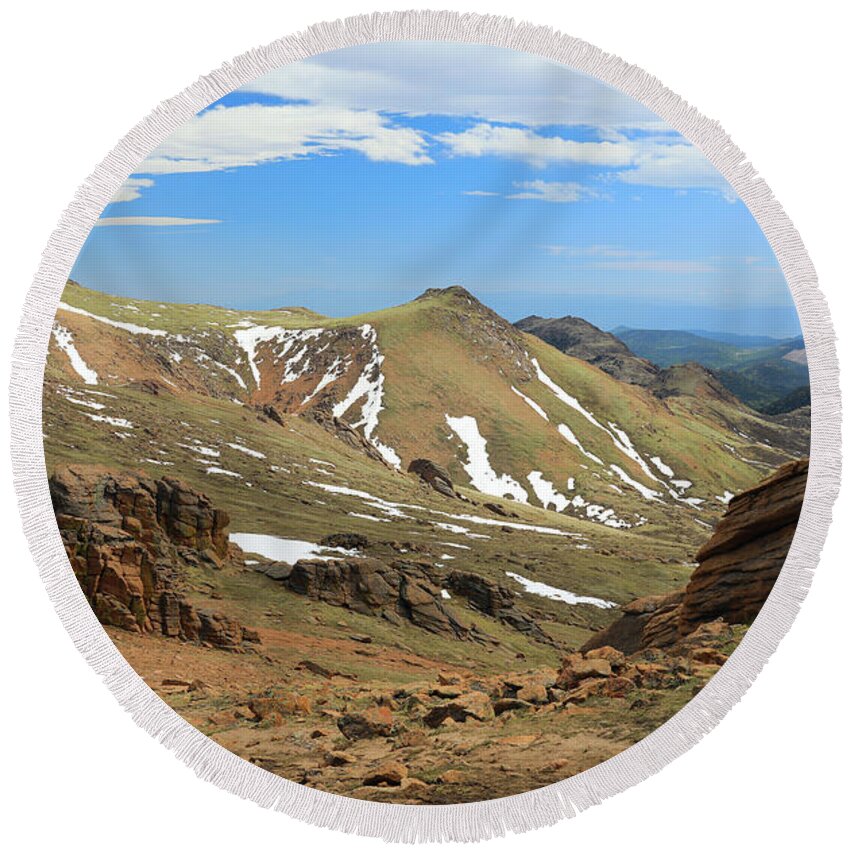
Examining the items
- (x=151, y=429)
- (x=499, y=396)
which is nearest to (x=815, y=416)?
(x=499, y=396)

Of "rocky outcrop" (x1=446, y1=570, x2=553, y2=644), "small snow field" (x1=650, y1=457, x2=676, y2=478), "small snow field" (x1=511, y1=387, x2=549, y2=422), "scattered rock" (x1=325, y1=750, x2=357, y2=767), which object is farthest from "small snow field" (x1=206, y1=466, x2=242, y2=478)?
"small snow field" (x1=650, y1=457, x2=676, y2=478)

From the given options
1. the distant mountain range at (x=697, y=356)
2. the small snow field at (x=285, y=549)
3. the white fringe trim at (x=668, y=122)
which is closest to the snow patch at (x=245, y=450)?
the small snow field at (x=285, y=549)

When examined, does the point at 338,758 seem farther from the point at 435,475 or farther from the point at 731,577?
the point at 731,577

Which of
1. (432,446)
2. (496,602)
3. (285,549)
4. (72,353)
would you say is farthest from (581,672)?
(72,353)

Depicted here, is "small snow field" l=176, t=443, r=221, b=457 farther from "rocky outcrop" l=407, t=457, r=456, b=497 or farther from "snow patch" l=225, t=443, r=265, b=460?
"rocky outcrop" l=407, t=457, r=456, b=497

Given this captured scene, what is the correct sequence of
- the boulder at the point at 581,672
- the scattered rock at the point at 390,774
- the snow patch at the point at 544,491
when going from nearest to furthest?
the scattered rock at the point at 390,774, the boulder at the point at 581,672, the snow patch at the point at 544,491

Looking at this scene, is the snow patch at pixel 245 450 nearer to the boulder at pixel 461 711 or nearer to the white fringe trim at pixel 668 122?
the white fringe trim at pixel 668 122
